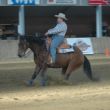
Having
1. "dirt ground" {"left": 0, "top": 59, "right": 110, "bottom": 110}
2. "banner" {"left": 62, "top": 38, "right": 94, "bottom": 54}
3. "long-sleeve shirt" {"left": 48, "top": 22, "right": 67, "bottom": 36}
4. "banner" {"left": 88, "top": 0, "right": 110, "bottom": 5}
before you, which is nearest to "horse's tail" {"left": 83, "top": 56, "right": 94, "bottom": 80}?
"dirt ground" {"left": 0, "top": 59, "right": 110, "bottom": 110}

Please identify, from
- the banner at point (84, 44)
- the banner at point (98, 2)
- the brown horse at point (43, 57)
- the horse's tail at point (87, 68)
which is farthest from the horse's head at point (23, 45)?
the banner at point (98, 2)

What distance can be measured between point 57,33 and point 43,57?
2.88 ft

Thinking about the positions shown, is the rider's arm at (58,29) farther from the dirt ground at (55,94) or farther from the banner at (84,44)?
the banner at (84,44)

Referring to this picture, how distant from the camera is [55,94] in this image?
13117 mm

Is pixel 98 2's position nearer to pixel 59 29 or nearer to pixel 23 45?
pixel 59 29

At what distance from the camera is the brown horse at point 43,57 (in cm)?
1527

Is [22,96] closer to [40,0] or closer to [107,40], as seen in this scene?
[107,40]

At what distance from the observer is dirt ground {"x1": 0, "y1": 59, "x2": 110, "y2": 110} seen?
10789 mm

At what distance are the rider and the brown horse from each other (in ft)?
0.65

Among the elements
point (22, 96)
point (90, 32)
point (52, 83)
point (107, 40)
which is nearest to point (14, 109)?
point (22, 96)

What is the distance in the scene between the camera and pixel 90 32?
51.0 m

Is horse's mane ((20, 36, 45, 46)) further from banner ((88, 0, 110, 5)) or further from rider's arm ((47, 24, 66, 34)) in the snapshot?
banner ((88, 0, 110, 5))

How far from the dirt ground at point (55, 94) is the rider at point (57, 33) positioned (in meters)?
1.07

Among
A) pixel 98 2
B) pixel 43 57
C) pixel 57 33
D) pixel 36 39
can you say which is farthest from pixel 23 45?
pixel 98 2
